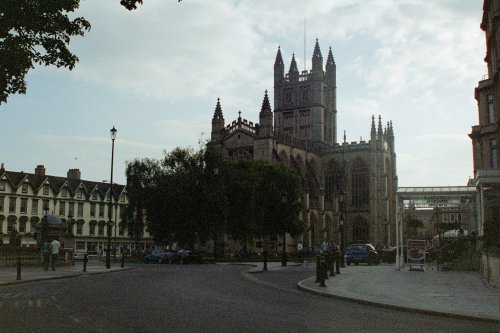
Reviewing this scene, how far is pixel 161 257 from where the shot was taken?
50.9 metres

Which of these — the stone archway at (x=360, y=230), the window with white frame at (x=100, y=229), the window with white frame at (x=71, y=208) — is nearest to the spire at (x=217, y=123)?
the window with white frame at (x=100, y=229)

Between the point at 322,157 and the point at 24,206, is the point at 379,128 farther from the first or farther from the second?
the point at 24,206

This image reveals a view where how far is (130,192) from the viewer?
57.3 m

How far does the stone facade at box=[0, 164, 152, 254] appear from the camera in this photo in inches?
2837

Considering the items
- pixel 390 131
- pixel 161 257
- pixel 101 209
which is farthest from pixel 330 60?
pixel 161 257

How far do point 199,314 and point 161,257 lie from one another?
3997 centimetres

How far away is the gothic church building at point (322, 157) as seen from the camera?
84.3m

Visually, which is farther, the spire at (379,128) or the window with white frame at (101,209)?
the spire at (379,128)

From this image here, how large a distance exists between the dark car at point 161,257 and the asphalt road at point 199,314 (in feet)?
108

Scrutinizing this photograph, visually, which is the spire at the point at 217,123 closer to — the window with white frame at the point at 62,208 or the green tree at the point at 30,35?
the window with white frame at the point at 62,208

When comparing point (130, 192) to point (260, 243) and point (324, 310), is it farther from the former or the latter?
point (324, 310)

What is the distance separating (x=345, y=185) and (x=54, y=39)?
8292cm

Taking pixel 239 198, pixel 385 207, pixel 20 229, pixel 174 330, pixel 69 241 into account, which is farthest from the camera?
pixel 385 207

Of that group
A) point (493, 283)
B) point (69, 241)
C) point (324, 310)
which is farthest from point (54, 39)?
point (69, 241)
